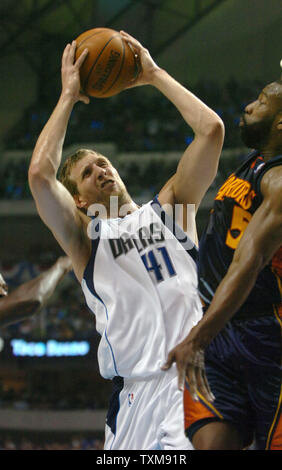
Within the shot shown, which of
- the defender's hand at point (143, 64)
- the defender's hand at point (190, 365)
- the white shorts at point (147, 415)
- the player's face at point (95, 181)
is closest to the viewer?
the defender's hand at point (190, 365)

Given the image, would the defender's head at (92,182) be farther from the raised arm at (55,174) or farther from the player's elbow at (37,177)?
the player's elbow at (37,177)

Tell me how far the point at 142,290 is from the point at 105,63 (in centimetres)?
122

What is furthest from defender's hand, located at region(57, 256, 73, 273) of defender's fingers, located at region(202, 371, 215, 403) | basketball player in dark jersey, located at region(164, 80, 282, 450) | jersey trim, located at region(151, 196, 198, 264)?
defender's fingers, located at region(202, 371, 215, 403)

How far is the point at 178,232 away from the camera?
10.9 feet

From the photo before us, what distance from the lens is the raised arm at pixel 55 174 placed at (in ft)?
10.0

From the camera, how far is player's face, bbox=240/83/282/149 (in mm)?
2758

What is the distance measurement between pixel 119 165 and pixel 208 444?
1360cm

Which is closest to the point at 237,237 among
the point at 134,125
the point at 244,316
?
the point at 244,316

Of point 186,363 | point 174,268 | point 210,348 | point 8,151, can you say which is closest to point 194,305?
point 174,268

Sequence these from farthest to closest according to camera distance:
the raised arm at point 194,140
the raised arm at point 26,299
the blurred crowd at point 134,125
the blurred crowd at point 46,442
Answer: the blurred crowd at point 134,125, the blurred crowd at point 46,442, the raised arm at point 26,299, the raised arm at point 194,140

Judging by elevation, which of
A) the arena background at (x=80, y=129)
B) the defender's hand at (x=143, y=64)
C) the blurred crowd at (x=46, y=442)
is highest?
the defender's hand at (x=143, y=64)

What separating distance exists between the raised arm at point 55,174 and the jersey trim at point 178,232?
44 cm

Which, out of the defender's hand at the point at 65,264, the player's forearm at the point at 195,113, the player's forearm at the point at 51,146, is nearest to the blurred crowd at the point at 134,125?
the defender's hand at the point at 65,264

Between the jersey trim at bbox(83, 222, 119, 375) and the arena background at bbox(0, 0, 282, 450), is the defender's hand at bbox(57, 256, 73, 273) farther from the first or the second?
the arena background at bbox(0, 0, 282, 450)
